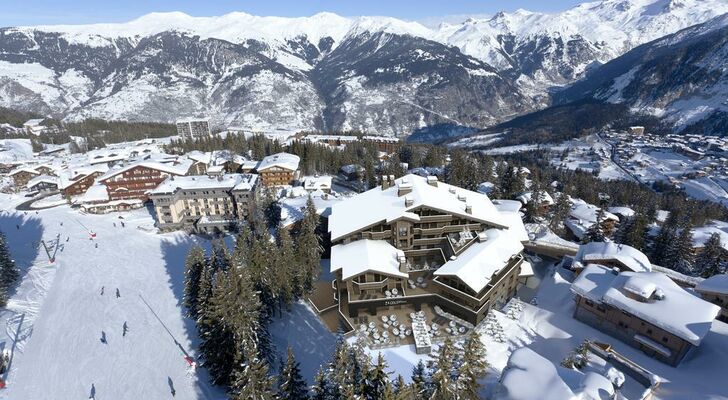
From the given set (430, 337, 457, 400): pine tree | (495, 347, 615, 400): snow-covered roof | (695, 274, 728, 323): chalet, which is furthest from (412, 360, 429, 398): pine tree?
(695, 274, 728, 323): chalet

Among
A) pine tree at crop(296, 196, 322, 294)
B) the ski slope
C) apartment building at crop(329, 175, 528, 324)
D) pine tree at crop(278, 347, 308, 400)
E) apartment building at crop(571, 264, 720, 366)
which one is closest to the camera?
pine tree at crop(278, 347, 308, 400)

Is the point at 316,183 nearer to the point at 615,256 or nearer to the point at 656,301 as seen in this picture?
the point at 615,256

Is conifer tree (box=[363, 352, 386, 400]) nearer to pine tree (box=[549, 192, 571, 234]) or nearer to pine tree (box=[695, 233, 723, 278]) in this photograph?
pine tree (box=[695, 233, 723, 278])

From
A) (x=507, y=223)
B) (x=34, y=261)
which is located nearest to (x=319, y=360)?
(x=507, y=223)

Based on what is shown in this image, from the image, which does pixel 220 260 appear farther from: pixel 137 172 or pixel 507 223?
pixel 137 172

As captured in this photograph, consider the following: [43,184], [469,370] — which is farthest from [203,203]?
[469,370]

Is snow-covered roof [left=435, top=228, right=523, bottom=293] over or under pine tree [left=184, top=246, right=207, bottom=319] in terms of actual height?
over

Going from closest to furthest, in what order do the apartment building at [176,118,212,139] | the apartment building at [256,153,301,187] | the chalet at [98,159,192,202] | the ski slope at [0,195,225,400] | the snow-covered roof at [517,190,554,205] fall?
1. the ski slope at [0,195,225,400]
2. the snow-covered roof at [517,190,554,205]
3. the chalet at [98,159,192,202]
4. the apartment building at [256,153,301,187]
5. the apartment building at [176,118,212,139]
